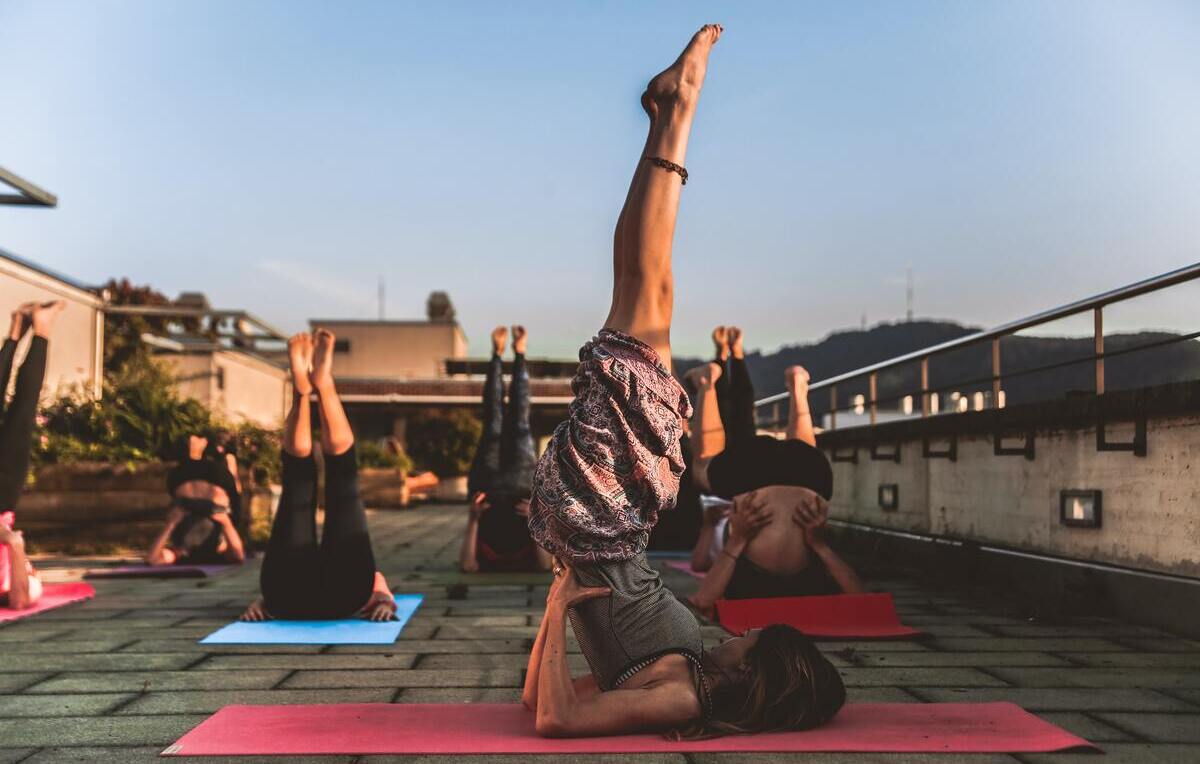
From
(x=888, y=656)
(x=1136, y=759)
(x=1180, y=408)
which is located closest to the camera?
(x=1136, y=759)

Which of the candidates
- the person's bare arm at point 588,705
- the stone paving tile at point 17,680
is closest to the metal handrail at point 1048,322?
the person's bare arm at point 588,705

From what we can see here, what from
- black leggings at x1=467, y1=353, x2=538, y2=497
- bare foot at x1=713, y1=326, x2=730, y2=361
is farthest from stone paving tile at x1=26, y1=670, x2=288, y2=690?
bare foot at x1=713, y1=326, x2=730, y2=361

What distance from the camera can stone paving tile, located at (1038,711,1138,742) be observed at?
296 cm

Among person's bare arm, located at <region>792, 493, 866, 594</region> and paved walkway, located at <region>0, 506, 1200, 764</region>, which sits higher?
person's bare arm, located at <region>792, 493, 866, 594</region>

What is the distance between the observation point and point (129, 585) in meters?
7.07

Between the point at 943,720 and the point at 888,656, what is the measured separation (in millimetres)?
1313

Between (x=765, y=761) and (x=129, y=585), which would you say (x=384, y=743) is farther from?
(x=129, y=585)

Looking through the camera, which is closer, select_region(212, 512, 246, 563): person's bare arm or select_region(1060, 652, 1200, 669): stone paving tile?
select_region(1060, 652, 1200, 669): stone paving tile

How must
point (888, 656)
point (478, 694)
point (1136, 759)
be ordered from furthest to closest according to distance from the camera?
point (888, 656) → point (478, 694) → point (1136, 759)

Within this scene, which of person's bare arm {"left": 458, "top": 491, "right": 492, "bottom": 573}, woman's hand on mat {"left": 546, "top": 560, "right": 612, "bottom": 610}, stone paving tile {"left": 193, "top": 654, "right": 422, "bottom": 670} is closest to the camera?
woman's hand on mat {"left": 546, "top": 560, "right": 612, "bottom": 610}

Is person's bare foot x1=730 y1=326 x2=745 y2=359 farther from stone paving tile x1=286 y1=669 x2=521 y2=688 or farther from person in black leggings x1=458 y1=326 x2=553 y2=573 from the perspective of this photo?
stone paving tile x1=286 y1=669 x2=521 y2=688

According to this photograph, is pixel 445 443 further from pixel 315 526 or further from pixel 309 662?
pixel 309 662

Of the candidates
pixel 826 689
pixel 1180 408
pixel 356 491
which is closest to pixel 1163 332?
pixel 1180 408

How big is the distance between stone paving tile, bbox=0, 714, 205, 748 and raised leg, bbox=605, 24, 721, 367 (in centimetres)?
196
